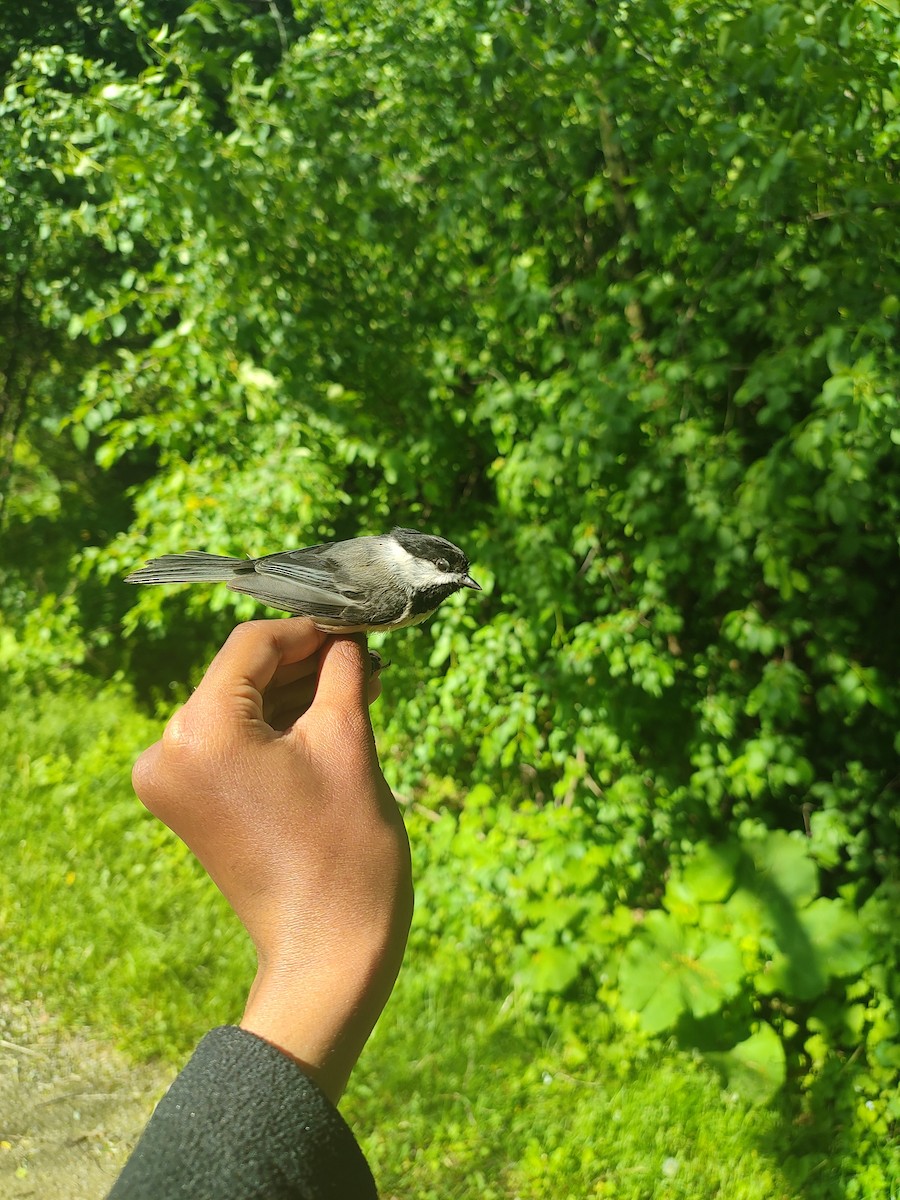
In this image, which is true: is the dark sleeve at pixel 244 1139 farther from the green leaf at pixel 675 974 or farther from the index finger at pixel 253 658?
the green leaf at pixel 675 974

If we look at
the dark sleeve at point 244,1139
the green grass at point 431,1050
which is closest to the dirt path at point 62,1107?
the green grass at point 431,1050

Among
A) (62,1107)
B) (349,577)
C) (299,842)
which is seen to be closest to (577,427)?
(349,577)

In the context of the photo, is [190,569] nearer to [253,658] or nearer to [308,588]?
[308,588]

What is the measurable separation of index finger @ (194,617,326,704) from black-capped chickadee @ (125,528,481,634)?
242 mm

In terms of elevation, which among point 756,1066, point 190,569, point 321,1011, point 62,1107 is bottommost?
point 62,1107

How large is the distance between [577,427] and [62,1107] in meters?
2.85

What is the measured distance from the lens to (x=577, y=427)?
297 cm

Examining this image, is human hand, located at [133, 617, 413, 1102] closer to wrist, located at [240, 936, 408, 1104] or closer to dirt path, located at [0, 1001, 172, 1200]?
wrist, located at [240, 936, 408, 1104]

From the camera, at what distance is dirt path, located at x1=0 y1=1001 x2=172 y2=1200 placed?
2.71 m

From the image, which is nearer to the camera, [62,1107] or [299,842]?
[299,842]

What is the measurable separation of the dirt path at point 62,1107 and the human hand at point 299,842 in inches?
77.6

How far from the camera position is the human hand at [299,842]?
1.16m

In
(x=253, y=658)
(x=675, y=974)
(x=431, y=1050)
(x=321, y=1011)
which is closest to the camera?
(x=321, y=1011)

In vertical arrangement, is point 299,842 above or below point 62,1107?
above
